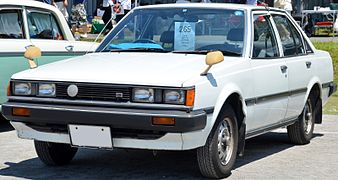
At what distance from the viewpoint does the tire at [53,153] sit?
23.2ft

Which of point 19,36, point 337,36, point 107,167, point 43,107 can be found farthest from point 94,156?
point 337,36

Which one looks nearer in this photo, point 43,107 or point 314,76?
point 43,107

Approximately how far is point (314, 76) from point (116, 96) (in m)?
3.24

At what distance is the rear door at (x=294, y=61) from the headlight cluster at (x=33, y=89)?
2.72m

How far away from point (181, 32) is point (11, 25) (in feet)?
10.2

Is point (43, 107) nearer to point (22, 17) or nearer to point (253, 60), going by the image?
point (253, 60)

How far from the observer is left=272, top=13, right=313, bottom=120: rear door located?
A: 316 inches

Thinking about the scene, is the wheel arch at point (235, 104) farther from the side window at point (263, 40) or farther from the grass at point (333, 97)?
the grass at point (333, 97)

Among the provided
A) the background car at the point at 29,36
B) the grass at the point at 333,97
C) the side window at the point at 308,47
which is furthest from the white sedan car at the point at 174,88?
the grass at the point at 333,97

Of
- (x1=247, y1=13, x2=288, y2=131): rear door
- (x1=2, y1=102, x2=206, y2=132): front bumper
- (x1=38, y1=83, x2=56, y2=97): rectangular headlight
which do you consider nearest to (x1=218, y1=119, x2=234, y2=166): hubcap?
(x1=247, y1=13, x2=288, y2=131): rear door

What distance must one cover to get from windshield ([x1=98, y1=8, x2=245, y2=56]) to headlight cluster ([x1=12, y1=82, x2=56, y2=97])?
1243 millimetres

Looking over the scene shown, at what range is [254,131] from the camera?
7316 millimetres

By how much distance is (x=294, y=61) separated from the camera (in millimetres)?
8180

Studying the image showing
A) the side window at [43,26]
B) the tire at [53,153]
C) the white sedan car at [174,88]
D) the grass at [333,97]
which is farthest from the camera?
the grass at [333,97]
